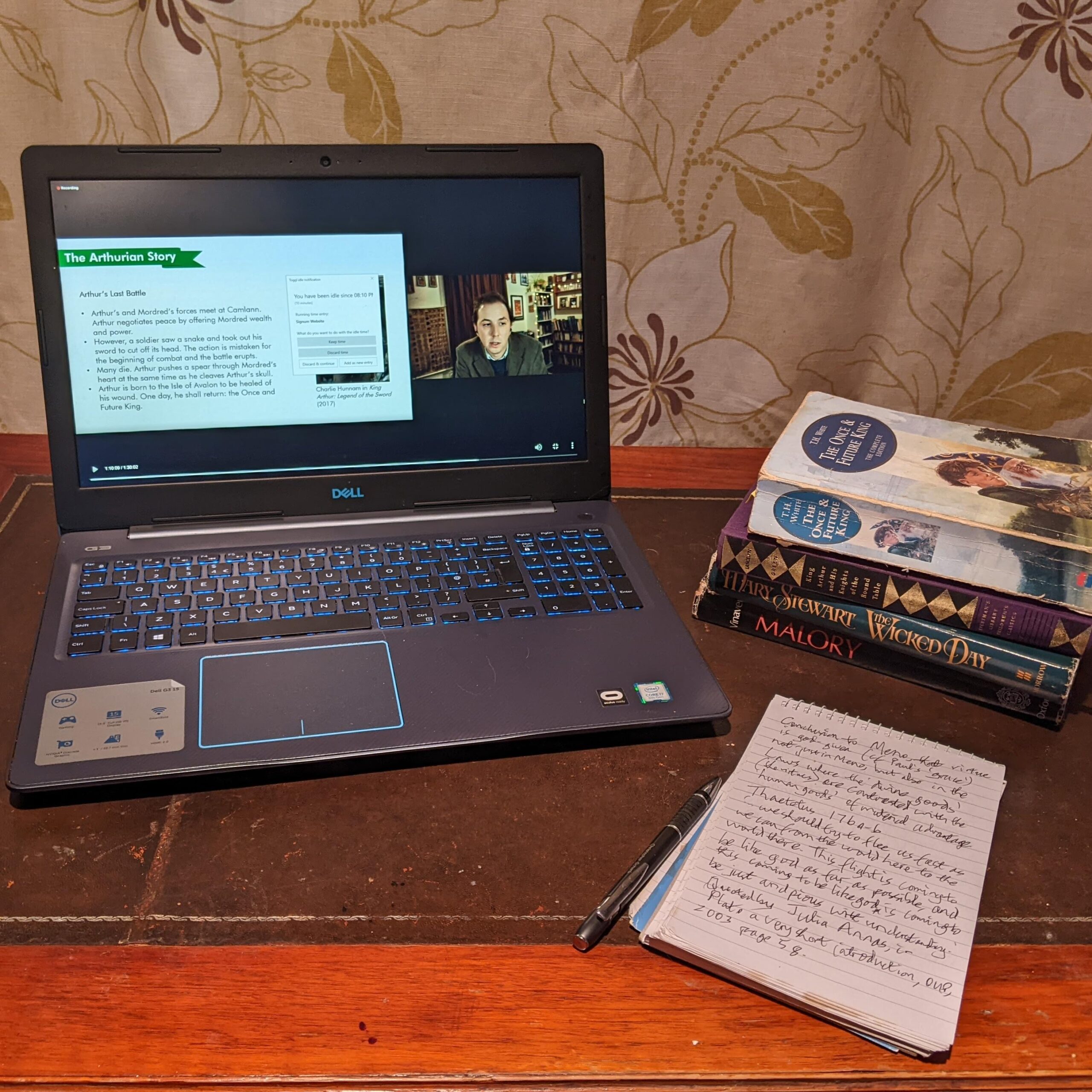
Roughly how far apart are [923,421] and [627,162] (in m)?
0.43

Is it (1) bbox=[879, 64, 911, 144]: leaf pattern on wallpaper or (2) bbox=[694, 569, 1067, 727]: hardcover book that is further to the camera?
(1) bbox=[879, 64, 911, 144]: leaf pattern on wallpaper

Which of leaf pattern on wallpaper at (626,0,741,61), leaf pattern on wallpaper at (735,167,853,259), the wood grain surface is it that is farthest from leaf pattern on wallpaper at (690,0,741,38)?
the wood grain surface

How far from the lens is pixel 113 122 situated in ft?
3.17

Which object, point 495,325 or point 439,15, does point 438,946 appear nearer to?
point 495,325

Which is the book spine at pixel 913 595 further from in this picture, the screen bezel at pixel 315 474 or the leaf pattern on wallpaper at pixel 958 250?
the leaf pattern on wallpaper at pixel 958 250

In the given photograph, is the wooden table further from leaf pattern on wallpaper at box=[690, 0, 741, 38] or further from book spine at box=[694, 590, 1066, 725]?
leaf pattern on wallpaper at box=[690, 0, 741, 38]

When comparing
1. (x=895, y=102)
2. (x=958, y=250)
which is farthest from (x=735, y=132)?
(x=958, y=250)

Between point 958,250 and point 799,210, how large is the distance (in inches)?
7.4

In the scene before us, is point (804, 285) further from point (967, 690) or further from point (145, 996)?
point (145, 996)

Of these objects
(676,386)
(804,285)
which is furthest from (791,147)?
(676,386)

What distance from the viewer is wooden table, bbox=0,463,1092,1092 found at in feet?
1.60

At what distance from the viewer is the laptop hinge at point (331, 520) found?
83 cm

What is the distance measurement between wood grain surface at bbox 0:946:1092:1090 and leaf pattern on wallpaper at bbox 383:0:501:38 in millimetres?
845

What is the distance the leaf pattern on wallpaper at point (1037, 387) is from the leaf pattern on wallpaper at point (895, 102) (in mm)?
298
